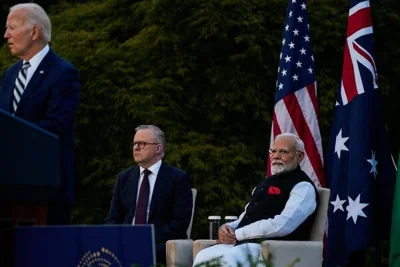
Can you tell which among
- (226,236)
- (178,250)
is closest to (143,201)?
(178,250)

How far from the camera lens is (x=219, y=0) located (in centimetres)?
1113

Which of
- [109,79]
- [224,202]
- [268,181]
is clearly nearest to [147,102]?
[109,79]

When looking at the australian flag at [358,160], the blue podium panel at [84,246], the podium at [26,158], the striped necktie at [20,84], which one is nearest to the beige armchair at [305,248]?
the australian flag at [358,160]

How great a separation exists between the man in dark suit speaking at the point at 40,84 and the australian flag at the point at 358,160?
3.46 metres

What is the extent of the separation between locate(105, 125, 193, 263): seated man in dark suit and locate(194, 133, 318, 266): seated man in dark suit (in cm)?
36

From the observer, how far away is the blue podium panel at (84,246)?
280cm

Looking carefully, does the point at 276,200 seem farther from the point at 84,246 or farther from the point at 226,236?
the point at 84,246

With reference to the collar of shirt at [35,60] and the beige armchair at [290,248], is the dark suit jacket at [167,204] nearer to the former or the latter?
the beige armchair at [290,248]

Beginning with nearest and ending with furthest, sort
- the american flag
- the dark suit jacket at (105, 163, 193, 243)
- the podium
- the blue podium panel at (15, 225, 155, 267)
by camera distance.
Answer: the podium
the blue podium panel at (15, 225, 155, 267)
the dark suit jacket at (105, 163, 193, 243)
the american flag

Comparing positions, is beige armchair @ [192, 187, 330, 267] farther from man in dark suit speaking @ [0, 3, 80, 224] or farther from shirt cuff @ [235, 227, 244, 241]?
man in dark suit speaking @ [0, 3, 80, 224]

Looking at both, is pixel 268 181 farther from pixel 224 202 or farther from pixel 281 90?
pixel 224 202

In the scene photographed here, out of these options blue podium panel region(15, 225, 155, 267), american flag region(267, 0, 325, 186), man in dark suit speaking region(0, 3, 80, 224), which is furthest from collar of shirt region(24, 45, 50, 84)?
american flag region(267, 0, 325, 186)

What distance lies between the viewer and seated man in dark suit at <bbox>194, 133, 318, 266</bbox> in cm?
640

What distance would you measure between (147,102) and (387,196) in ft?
12.2
